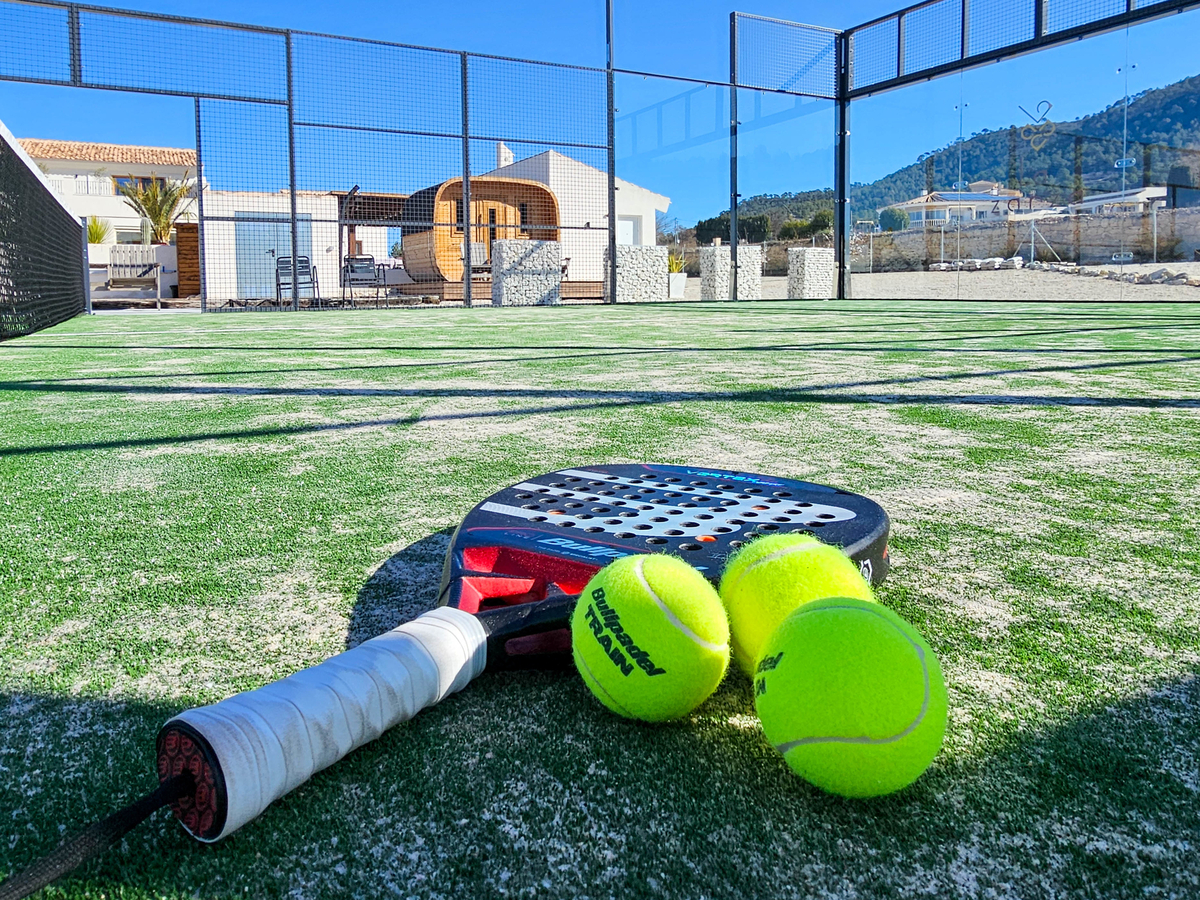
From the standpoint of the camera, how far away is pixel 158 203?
1083 inches

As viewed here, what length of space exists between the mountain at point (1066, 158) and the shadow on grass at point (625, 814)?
1621 centimetres

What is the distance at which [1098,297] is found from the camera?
15.6 m

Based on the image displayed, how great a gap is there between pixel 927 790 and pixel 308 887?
61 centimetres

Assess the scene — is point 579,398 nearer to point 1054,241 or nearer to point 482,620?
point 482,620

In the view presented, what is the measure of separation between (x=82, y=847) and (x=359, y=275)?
1673 centimetres

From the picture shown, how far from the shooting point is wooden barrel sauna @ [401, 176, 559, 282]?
15.6m

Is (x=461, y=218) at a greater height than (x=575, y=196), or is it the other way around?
(x=575, y=196)

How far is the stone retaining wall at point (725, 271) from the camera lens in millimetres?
16875

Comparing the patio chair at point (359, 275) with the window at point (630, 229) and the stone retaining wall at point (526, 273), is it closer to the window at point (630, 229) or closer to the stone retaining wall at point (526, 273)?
the stone retaining wall at point (526, 273)

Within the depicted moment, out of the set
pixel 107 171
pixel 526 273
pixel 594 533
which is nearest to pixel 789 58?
pixel 526 273

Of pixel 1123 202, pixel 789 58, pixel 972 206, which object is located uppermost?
pixel 789 58

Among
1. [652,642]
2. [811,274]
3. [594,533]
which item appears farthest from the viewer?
[811,274]

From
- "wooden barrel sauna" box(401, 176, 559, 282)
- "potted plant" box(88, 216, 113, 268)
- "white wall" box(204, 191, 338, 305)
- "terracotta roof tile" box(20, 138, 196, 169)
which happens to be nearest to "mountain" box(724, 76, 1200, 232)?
"wooden barrel sauna" box(401, 176, 559, 282)

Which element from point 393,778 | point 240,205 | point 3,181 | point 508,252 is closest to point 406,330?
point 3,181
